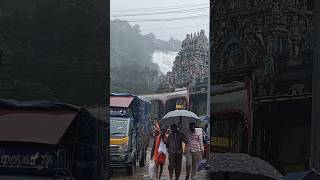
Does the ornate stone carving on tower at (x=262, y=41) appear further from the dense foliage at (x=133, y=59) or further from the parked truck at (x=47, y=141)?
the dense foliage at (x=133, y=59)

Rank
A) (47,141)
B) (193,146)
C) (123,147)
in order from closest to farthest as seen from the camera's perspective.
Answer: (47,141)
(193,146)
(123,147)

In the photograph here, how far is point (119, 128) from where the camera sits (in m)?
17.4

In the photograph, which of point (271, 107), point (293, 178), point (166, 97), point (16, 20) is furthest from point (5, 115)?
point (166, 97)

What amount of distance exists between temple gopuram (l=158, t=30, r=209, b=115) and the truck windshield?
71.0 ft

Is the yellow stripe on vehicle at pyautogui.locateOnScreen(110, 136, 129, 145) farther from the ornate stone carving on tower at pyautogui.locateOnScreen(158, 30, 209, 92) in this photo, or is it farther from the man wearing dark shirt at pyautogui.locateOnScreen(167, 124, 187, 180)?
the ornate stone carving on tower at pyautogui.locateOnScreen(158, 30, 209, 92)

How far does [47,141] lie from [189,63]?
42.7 metres

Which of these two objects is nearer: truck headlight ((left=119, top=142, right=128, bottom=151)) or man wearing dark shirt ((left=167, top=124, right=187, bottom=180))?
man wearing dark shirt ((left=167, top=124, right=187, bottom=180))

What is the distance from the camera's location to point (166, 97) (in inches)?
1629

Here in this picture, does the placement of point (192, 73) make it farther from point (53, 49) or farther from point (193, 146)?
point (53, 49)

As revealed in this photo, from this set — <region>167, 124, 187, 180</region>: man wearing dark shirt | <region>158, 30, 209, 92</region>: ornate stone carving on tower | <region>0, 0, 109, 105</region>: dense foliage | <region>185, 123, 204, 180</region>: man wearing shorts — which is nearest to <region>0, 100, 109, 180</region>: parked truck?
<region>0, 0, 109, 105</region>: dense foliage

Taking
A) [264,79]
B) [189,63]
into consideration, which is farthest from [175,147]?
[189,63]

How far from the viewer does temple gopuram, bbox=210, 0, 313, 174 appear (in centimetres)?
657

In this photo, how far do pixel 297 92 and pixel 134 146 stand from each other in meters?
12.0

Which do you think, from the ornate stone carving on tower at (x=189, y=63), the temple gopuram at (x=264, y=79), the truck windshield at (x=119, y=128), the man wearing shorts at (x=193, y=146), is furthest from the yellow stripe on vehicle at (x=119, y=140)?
the ornate stone carving on tower at (x=189, y=63)
